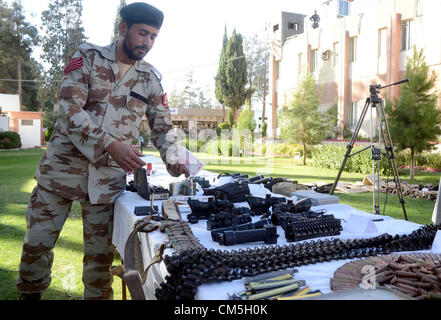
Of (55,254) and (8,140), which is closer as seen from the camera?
(55,254)

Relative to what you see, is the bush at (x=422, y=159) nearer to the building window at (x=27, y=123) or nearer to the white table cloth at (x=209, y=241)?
the white table cloth at (x=209, y=241)

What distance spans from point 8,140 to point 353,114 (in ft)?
73.6

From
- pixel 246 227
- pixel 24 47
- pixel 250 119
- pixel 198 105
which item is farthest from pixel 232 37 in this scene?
pixel 246 227

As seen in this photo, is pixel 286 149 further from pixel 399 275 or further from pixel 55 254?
pixel 399 275

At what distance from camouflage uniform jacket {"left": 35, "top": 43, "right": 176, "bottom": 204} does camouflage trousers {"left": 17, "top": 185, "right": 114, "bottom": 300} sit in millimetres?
108

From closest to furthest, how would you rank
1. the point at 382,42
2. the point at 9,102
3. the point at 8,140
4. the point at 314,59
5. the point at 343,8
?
the point at 382,42 < the point at 343,8 < the point at 314,59 < the point at 8,140 < the point at 9,102

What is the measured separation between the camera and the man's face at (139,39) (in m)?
2.51

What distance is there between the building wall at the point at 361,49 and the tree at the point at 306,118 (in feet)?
5.73

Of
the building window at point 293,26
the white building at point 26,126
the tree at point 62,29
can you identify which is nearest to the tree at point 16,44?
the tree at point 62,29

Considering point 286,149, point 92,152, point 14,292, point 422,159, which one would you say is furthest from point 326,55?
point 92,152

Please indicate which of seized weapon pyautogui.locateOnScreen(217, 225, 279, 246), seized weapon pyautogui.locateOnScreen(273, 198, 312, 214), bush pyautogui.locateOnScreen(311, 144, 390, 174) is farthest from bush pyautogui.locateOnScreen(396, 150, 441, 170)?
seized weapon pyautogui.locateOnScreen(217, 225, 279, 246)

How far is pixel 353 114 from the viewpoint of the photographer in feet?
68.6

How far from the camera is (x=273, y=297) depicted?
1.29 meters
